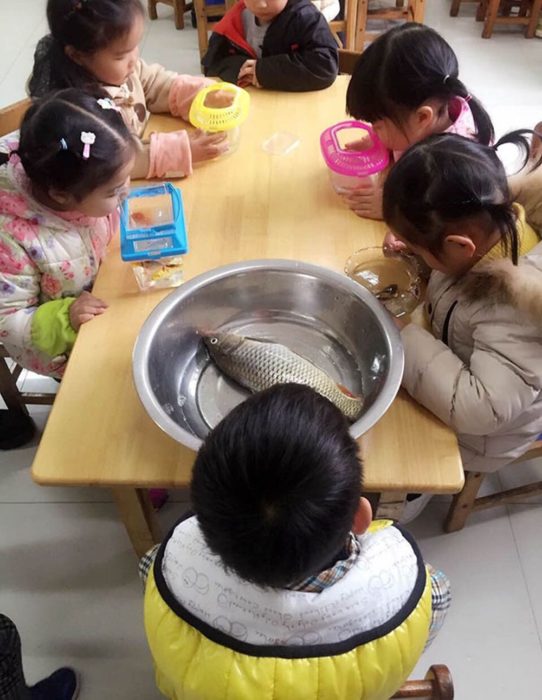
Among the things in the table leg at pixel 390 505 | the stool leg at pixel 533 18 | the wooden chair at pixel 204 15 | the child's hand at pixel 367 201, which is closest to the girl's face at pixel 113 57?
the child's hand at pixel 367 201

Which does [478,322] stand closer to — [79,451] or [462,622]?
[79,451]

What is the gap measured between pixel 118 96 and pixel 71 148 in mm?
418

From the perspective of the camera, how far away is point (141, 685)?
49.5 inches

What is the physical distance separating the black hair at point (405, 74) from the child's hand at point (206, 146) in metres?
0.33

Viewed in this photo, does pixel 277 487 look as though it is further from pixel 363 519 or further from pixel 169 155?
pixel 169 155

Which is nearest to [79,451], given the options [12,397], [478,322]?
[478,322]

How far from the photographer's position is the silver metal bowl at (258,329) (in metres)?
0.96

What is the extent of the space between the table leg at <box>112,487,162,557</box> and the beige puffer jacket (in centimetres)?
50

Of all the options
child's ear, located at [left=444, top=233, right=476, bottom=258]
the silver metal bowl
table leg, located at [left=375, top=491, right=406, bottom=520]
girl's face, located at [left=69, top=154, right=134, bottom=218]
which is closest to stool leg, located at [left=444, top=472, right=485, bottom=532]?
table leg, located at [left=375, top=491, right=406, bottom=520]

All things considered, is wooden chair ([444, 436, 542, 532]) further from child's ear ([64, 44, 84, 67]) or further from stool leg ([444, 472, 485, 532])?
child's ear ([64, 44, 84, 67])

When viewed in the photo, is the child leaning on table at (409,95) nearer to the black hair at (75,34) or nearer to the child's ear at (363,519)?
the black hair at (75,34)

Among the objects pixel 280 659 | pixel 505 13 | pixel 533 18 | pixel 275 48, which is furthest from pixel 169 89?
pixel 505 13

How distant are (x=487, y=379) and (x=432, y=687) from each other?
0.46 meters

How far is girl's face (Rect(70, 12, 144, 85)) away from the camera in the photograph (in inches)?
49.8
